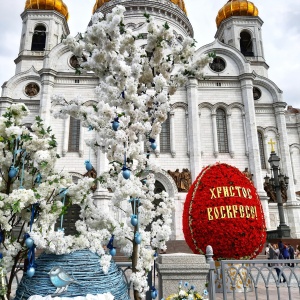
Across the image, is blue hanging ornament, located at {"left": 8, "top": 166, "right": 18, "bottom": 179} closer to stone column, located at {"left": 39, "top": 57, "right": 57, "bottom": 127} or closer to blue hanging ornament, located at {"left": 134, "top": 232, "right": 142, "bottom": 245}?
blue hanging ornament, located at {"left": 134, "top": 232, "right": 142, "bottom": 245}

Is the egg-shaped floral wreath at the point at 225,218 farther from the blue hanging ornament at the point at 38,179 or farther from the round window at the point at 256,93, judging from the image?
the round window at the point at 256,93

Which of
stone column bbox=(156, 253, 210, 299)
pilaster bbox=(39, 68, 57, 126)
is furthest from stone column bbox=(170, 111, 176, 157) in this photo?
stone column bbox=(156, 253, 210, 299)

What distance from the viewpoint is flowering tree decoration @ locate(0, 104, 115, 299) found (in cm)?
291

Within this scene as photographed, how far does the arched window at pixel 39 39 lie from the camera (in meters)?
27.2

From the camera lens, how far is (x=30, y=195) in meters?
2.96

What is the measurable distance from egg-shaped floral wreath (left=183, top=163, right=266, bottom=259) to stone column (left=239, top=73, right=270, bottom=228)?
13.4 metres

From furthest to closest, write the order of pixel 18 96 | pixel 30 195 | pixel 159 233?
1. pixel 18 96
2. pixel 159 233
3. pixel 30 195

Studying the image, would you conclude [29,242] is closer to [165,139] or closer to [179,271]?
[179,271]

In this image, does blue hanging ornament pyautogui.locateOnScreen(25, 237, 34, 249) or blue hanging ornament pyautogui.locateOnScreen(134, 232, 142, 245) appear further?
blue hanging ornament pyautogui.locateOnScreen(134, 232, 142, 245)

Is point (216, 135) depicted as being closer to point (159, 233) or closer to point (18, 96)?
point (18, 96)

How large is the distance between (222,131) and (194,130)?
7.91ft

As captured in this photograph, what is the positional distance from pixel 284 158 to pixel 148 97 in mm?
20578

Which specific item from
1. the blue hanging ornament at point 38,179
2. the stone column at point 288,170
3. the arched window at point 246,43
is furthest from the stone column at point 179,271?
the arched window at point 246,43

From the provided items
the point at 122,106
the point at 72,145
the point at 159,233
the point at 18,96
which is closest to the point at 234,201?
the point at 159,233
